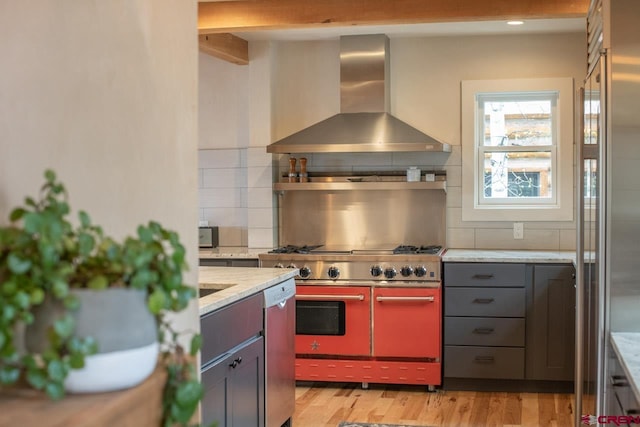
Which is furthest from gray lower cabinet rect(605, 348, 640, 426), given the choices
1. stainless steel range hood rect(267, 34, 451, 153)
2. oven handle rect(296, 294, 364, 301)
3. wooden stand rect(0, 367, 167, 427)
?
stainless steel range hood rect(267, 34, 451, 153)

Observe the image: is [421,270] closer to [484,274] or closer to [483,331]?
[484,274]

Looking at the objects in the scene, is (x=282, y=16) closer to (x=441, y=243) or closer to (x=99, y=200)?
(x=441, y=243)

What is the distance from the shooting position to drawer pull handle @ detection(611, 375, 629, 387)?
242 cm

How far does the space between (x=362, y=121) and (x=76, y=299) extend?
4812mm

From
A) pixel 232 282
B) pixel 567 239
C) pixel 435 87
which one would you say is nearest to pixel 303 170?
pixel 435 87

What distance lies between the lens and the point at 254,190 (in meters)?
5.96

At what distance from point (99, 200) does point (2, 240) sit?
0.43 m

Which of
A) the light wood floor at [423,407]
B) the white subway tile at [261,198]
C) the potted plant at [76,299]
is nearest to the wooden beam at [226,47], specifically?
the white subway tile at [261,198]

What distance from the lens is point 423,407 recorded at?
4.95 m

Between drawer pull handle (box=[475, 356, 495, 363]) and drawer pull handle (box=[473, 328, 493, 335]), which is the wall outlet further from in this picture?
drawer pull handle (box=[475, 356, 495, 363])

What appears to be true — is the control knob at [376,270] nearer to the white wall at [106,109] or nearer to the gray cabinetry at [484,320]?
the gray cabinetry at [484,320]

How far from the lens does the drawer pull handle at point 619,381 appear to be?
2.42 meters

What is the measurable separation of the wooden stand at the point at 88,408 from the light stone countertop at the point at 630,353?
1.33 m

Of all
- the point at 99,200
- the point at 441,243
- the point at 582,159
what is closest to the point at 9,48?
the point at 99,200
